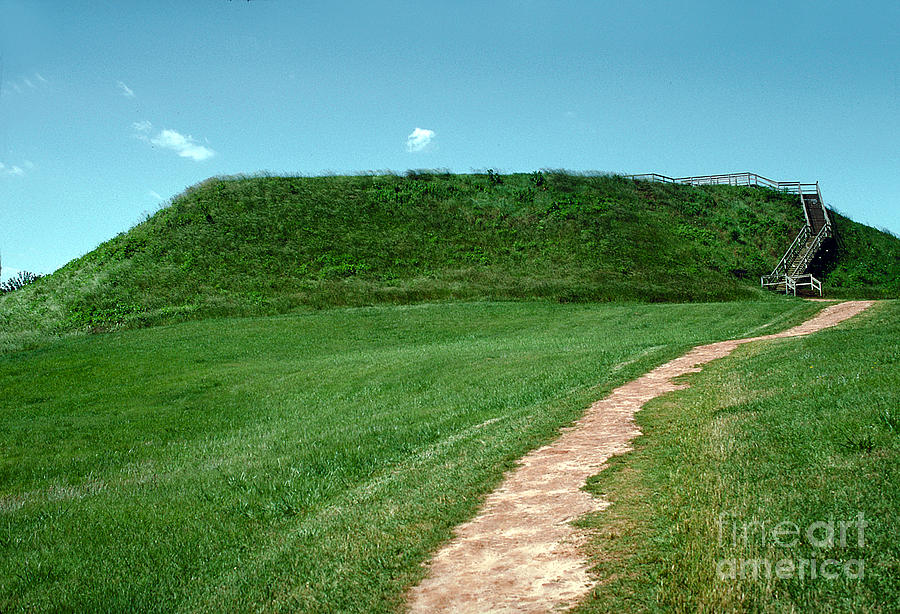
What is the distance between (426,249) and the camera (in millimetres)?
56750

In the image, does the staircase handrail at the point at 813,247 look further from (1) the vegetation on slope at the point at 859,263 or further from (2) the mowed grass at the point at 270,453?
(2) the mowed grass at the point at 270,453

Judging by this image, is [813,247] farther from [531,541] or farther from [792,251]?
[531,541]

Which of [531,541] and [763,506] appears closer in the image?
[763,506]

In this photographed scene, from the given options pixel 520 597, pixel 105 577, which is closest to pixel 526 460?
pixel 520 597

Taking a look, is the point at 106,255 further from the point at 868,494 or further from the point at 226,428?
the point at 868,494

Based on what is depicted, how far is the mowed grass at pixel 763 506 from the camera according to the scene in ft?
16.1

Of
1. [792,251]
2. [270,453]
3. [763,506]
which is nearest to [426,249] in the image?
[792,251]

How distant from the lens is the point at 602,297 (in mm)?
46688

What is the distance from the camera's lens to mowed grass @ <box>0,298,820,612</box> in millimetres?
7453

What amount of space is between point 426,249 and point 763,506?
51.2m

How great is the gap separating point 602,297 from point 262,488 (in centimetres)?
3825
